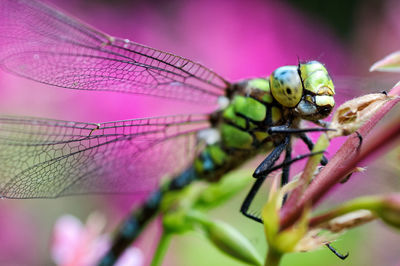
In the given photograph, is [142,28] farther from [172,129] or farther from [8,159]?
[8,159]

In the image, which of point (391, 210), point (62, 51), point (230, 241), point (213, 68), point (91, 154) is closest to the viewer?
point (391, 210)

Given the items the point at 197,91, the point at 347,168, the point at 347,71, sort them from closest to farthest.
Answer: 1. the point at 347,168
2. the point at 197,91
3. the point at 347,71

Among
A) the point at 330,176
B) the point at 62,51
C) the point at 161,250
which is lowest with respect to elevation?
the point at 161,250

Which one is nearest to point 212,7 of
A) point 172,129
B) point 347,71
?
point 347,71

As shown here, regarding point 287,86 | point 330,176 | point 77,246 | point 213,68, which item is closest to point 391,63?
point 330,176

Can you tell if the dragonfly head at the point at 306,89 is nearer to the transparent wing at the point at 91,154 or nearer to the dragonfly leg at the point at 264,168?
the dragonfly leg at the point at 264,168

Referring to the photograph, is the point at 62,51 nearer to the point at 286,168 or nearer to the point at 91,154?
the point at 91,154
